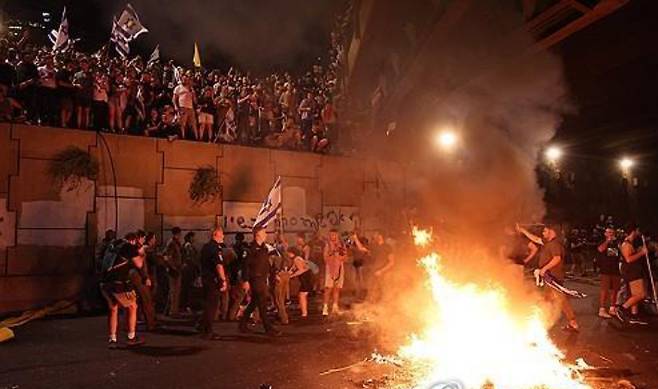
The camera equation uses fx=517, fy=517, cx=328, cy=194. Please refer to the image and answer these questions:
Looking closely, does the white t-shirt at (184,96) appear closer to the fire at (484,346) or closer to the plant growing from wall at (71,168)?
the plant growing from wall at (71,168)

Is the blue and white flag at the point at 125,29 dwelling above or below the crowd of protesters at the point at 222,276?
above

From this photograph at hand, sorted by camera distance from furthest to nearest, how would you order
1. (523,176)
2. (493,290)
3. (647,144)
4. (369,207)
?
(647,144) < (369,207) < (523,176) < (493,290)

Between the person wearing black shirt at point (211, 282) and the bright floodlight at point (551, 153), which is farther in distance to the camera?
the bright floodlight at point (551, 153)

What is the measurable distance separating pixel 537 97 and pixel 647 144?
13.9 meters

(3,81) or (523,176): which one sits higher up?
(3,81)

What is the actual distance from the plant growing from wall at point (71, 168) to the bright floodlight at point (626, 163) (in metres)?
22.9

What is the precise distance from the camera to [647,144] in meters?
20.9

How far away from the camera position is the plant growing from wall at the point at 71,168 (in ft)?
34.7

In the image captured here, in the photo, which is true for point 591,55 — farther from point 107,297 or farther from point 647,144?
point 647,144

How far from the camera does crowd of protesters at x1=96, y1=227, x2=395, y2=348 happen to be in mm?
7602

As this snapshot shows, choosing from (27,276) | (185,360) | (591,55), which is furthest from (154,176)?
(591,55)

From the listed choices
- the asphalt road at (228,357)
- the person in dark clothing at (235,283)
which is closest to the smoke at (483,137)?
the asphalt road at (228,357)

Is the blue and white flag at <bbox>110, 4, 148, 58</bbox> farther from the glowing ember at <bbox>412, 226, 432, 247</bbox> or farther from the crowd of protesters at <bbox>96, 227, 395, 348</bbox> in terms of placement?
the glowing ember at <bbox>412, 226, 432, 247</bbox>

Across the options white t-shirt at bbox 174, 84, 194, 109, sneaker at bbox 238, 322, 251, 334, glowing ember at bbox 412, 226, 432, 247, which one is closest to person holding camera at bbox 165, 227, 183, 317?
sneaker at bbox 238, 322, 251, 334
